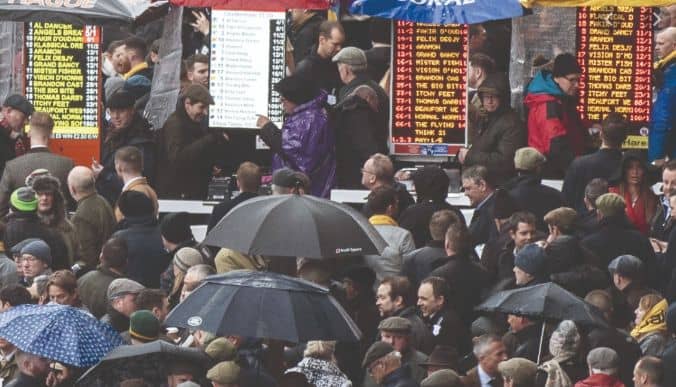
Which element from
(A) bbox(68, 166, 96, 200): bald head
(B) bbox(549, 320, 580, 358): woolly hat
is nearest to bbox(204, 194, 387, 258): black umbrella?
(B) bbox(549, 320, 580, 358): woolly hat

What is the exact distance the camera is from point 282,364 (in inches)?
732

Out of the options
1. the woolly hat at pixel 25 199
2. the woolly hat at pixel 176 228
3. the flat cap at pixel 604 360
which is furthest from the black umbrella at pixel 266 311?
the woolly hat at pixel 25 199

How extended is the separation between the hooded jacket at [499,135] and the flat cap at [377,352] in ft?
18.3

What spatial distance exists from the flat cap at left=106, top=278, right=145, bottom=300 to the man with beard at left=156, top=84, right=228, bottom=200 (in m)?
4.64

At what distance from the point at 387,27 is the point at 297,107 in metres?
2.06

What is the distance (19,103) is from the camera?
25.1 metres

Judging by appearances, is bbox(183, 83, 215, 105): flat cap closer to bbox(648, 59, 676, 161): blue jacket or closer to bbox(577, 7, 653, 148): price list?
bbox(577, 7, 653, 148): price list

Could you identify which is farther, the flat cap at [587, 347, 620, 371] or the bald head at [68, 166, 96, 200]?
the bald head at [68, 166, 96, 200]

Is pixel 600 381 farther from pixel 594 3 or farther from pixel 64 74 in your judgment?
pixel 64 74

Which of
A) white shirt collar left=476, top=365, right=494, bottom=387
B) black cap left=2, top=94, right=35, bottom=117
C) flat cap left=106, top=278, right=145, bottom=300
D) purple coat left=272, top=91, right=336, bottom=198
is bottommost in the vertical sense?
white shirt collar left=476, top=365, right=494, bottom=387

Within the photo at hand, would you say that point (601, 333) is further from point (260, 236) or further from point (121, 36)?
point (121, 36)

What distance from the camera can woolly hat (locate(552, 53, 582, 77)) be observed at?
80.5 ft

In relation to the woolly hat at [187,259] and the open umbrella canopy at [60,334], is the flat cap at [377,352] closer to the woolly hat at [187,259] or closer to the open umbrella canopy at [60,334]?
the open umbrella canopy at [60,334]

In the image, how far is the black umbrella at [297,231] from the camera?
18.5 meters
